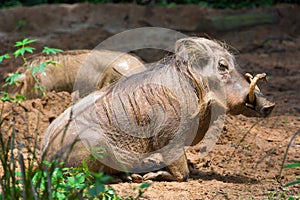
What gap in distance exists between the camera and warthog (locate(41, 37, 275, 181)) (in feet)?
13.3

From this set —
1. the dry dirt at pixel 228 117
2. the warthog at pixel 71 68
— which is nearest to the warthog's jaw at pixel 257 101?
A: the dry dirt at pixel 228 117

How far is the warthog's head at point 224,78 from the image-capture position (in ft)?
13.5

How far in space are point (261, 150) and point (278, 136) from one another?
0.45m

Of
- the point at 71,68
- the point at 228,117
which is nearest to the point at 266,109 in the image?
the point at 228,117

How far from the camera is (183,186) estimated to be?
13.1 ft

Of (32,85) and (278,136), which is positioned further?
(32,85)

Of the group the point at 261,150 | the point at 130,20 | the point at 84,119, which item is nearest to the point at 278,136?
the point at 261,150

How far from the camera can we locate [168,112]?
406 centimetres

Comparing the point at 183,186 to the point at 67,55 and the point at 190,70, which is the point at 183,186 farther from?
the point at 67,55

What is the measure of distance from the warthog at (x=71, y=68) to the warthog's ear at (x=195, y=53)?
1.98m

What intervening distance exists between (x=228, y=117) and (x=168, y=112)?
168cm

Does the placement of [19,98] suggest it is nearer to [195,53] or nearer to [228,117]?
[228,117]

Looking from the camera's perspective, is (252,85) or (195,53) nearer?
(252,85)

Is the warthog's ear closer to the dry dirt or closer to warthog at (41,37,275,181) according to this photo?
warthog at (41,37,275,181)
